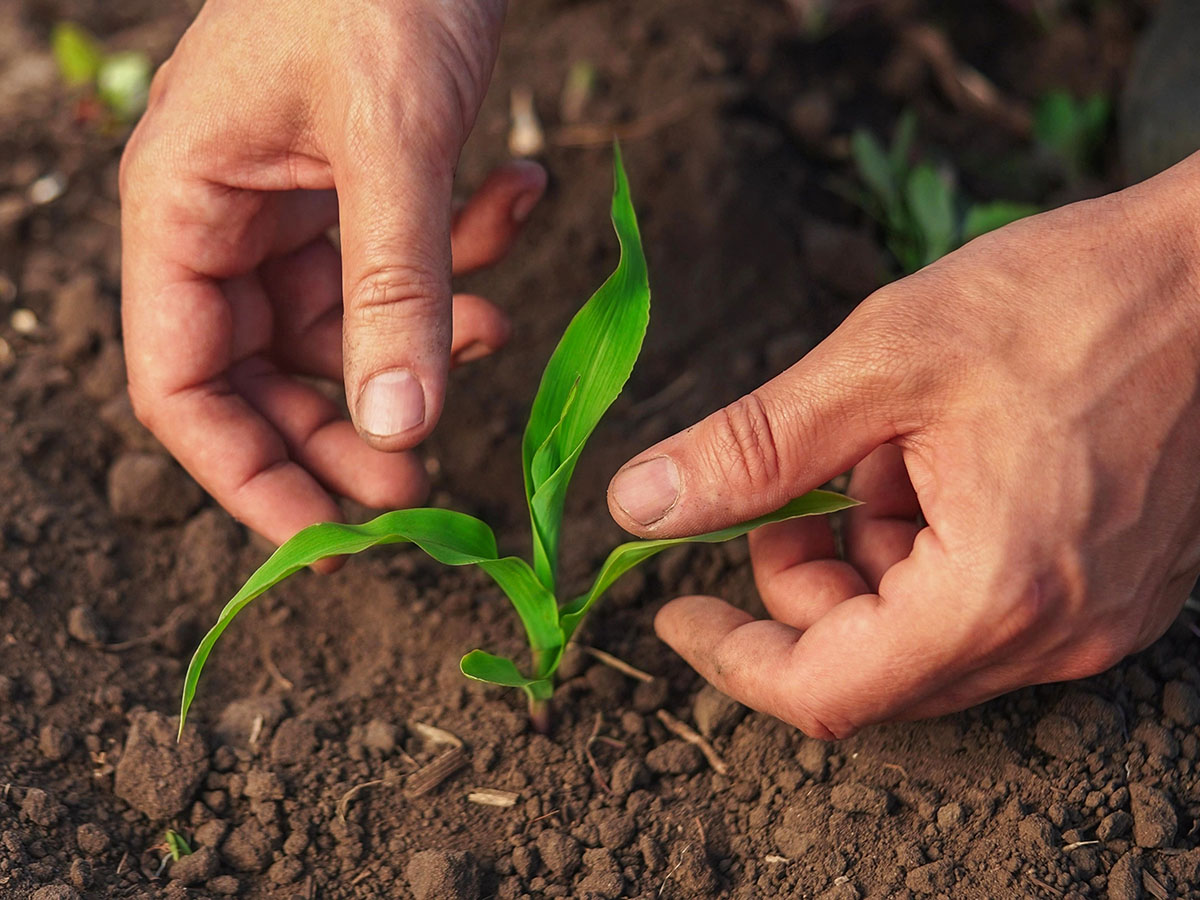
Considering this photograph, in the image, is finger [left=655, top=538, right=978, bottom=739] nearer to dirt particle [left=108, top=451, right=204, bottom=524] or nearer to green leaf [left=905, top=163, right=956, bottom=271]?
dirt particle [left=108, top=451, right=204, bottom=524]

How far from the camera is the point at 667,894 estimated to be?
5.63 feet

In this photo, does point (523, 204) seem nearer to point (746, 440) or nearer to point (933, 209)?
point (746, 440)

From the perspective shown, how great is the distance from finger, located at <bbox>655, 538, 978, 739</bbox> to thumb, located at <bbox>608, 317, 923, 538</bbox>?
0.18m

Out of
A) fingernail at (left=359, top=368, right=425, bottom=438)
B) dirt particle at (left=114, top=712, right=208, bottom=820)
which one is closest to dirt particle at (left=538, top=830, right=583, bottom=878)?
dirt particle at (left=114, top=712, right=208, bottom=820)

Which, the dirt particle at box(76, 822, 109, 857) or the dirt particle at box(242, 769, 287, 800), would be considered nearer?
the dirt particle at box(76, 822, 109, 857)

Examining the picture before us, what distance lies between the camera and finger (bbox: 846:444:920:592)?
185 centimetres

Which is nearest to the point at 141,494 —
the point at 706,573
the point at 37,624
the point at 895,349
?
the point at 37,624

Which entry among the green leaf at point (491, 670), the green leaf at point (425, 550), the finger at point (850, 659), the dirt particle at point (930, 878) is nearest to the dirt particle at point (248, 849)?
the green leaf at point (425, 550)

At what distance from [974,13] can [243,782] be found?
2.96 meters

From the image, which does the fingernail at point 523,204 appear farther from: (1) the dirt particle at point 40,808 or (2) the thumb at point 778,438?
(1) the dirt particle at point 40,808

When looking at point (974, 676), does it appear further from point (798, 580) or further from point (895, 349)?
point (895, 349)

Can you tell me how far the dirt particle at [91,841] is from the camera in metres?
1.71

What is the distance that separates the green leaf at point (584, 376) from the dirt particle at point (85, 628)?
0.85 meters

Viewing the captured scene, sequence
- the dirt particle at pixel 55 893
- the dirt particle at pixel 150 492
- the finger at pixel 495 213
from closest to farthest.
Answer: the dirt particle at pixel 55 893 → the finger at pixel 495 213 → the dirt particle at pixel 150 492
